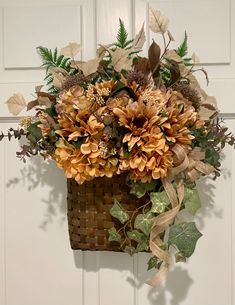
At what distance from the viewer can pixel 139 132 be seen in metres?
0.87

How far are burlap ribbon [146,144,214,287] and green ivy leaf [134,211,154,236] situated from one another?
19 mm

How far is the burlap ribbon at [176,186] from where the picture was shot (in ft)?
2.98

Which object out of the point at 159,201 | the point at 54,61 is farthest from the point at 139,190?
the point at 54,61

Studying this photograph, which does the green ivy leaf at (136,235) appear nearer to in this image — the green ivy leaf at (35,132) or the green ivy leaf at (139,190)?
the green ivy leaf at (139,190)

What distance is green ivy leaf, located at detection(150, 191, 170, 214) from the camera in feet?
3.01

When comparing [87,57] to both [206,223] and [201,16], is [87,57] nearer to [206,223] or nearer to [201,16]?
[201,16]

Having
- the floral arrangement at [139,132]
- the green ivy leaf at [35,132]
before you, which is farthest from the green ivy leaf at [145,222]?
the green ivy leaf at [35,132]

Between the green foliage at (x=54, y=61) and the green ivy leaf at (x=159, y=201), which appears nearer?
the green ivy leaf at (x=159, y=201)

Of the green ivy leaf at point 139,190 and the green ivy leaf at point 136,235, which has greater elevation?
the green ivy leaf at point 139,190

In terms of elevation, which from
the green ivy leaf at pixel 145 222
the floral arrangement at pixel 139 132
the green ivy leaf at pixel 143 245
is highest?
the floral arrangement at pixel 139 132

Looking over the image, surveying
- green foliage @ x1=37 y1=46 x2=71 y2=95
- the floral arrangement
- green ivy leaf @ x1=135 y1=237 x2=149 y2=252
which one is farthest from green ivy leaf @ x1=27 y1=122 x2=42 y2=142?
green ivy leaf @ x1=135 y1=237 x2=149 y2=252

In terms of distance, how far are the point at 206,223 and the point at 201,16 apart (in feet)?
1.80

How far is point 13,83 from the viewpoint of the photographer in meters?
1.15

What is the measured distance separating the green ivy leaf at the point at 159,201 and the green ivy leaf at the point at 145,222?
0.02 m
